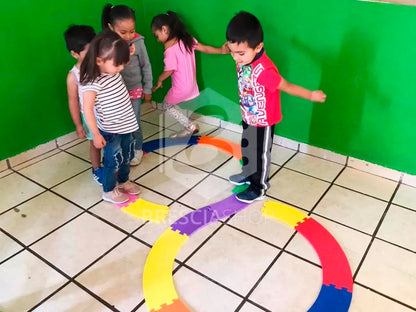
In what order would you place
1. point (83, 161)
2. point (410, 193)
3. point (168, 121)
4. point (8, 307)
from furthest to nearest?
point (168, 121) < point (83, 161) < point (410, 193) < point (8, 307)

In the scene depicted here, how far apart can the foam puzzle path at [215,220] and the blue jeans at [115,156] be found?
37 cm

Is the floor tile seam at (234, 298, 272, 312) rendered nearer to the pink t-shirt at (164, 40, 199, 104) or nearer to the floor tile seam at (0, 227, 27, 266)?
the floor tile seam at (0, 227, 27, 266)

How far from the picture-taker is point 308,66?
6.18 ft

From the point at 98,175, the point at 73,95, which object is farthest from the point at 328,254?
the point at 73,95

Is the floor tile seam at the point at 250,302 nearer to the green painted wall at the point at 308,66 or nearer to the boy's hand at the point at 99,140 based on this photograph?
the boy's hand at the point at 99,140

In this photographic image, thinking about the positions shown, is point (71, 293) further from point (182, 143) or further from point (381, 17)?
point (381, 17)

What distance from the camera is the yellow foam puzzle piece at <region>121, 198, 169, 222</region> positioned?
161 centimetres

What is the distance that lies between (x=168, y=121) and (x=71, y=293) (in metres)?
1.43

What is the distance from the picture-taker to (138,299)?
1243mm

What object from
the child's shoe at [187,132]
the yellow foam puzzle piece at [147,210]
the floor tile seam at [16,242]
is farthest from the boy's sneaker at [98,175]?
the child's shoe at [187,132]

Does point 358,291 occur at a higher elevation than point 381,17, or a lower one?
lower

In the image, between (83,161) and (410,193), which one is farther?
(83,161)

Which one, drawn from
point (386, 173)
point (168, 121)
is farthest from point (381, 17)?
point (168, 121)

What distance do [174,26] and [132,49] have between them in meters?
0.40
